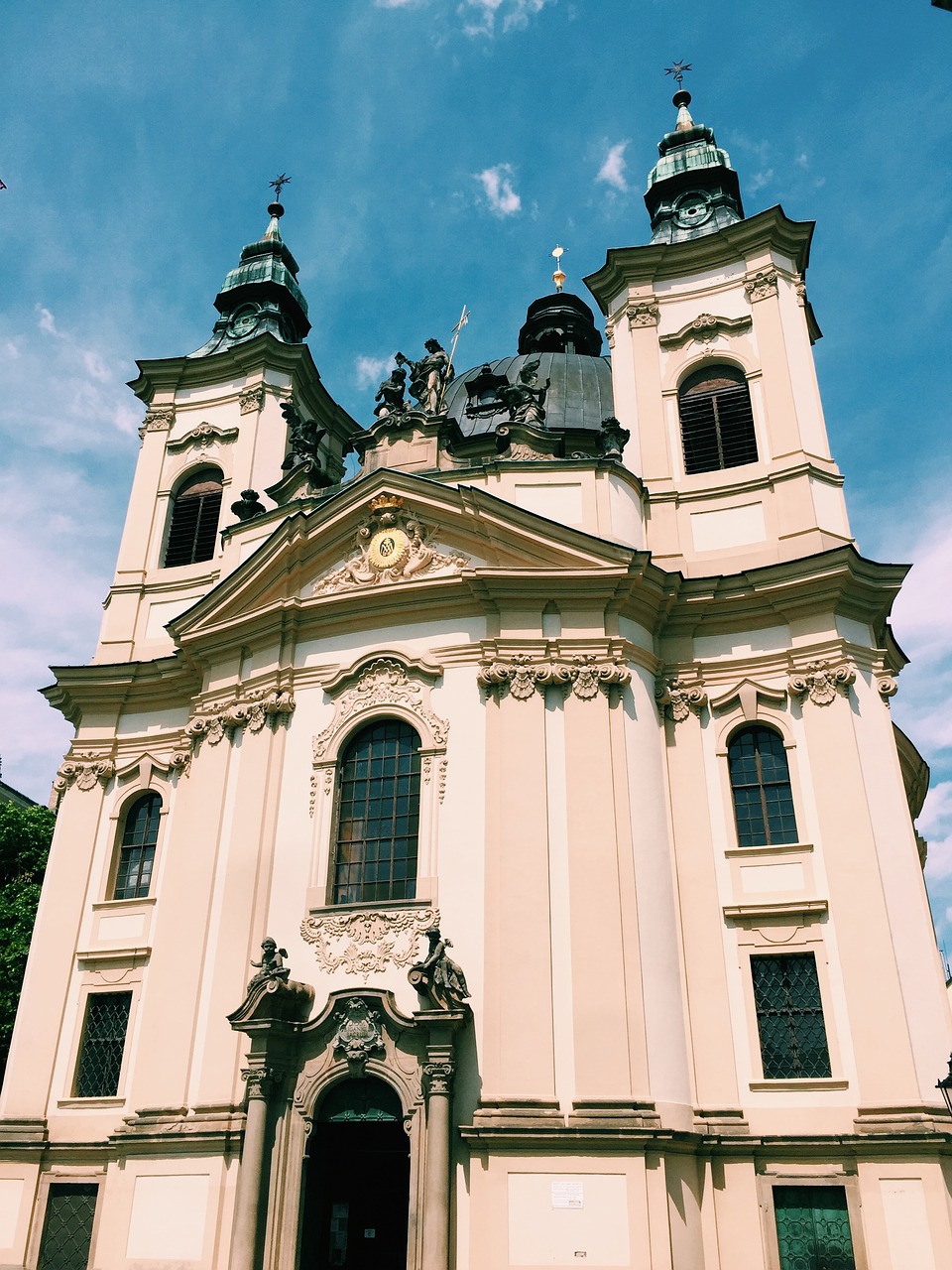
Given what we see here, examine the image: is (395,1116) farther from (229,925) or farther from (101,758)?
(101,758)

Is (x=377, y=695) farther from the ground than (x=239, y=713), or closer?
closer

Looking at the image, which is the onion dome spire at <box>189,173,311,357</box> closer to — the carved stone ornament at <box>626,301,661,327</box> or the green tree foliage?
the carved stone ornament at <box>626,301,661,327</box>

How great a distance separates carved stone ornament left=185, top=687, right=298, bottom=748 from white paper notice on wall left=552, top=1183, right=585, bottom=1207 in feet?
27.5

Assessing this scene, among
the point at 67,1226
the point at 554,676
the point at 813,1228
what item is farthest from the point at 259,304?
the point at 813,1228

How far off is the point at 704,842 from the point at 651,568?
14.4ft

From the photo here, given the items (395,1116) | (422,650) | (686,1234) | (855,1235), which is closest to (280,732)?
(422,650)

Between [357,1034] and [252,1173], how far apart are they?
2.19m

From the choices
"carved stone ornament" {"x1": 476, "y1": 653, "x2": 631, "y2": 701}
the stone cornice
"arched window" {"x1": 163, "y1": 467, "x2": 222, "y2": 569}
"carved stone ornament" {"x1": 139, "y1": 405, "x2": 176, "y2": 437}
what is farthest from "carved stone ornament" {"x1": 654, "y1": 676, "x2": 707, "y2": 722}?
"carved stone ornament" {"x1": 139, "y1": 405, "x2": 176, "y2": 437}

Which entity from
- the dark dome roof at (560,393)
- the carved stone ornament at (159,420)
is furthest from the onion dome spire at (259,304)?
the dark dome roof at (560,393)

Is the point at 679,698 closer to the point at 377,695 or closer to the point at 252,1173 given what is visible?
the point at 377,695

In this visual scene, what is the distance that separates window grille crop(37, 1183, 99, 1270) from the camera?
56.0 ft

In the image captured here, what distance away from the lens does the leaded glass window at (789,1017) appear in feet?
49.5

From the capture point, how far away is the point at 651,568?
1780 centimetres

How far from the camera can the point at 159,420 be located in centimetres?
2516
